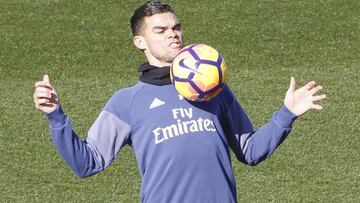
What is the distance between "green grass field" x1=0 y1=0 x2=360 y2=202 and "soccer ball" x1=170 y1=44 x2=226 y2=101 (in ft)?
11.9

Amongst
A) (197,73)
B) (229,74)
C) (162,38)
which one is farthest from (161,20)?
(229,74)

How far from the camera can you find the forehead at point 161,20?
538cm

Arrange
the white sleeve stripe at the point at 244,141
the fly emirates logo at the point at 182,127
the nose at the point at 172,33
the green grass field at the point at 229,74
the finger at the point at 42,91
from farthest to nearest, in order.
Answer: the green grass field at the point at 229,74
the white sleeve stripe at the point at 244,141
the nose at the point at 172,33
the fly emirates logo at the point at 182,127
the finger at the point at 42,91

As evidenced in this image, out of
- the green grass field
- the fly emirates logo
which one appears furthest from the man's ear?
the green grass field

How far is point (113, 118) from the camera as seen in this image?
5324 mm

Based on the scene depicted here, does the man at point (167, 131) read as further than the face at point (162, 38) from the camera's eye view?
No

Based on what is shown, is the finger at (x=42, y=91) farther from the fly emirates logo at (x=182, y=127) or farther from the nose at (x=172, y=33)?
the nose at (x=172, y=33)

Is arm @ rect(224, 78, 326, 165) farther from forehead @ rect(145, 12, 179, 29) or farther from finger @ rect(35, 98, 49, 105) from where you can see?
finger @ rect(35, 98, 49, 105)

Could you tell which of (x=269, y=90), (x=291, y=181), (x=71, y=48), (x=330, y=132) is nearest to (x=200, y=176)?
(x=291, y=181)

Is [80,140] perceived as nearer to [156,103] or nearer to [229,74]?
[156,103]

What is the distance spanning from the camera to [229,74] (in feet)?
37.4

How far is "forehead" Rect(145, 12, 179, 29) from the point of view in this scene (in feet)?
17.6

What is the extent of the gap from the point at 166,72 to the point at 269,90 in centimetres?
560

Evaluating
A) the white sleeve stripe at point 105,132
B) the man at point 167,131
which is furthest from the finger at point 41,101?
the white sleeve stripe at point 105,132
